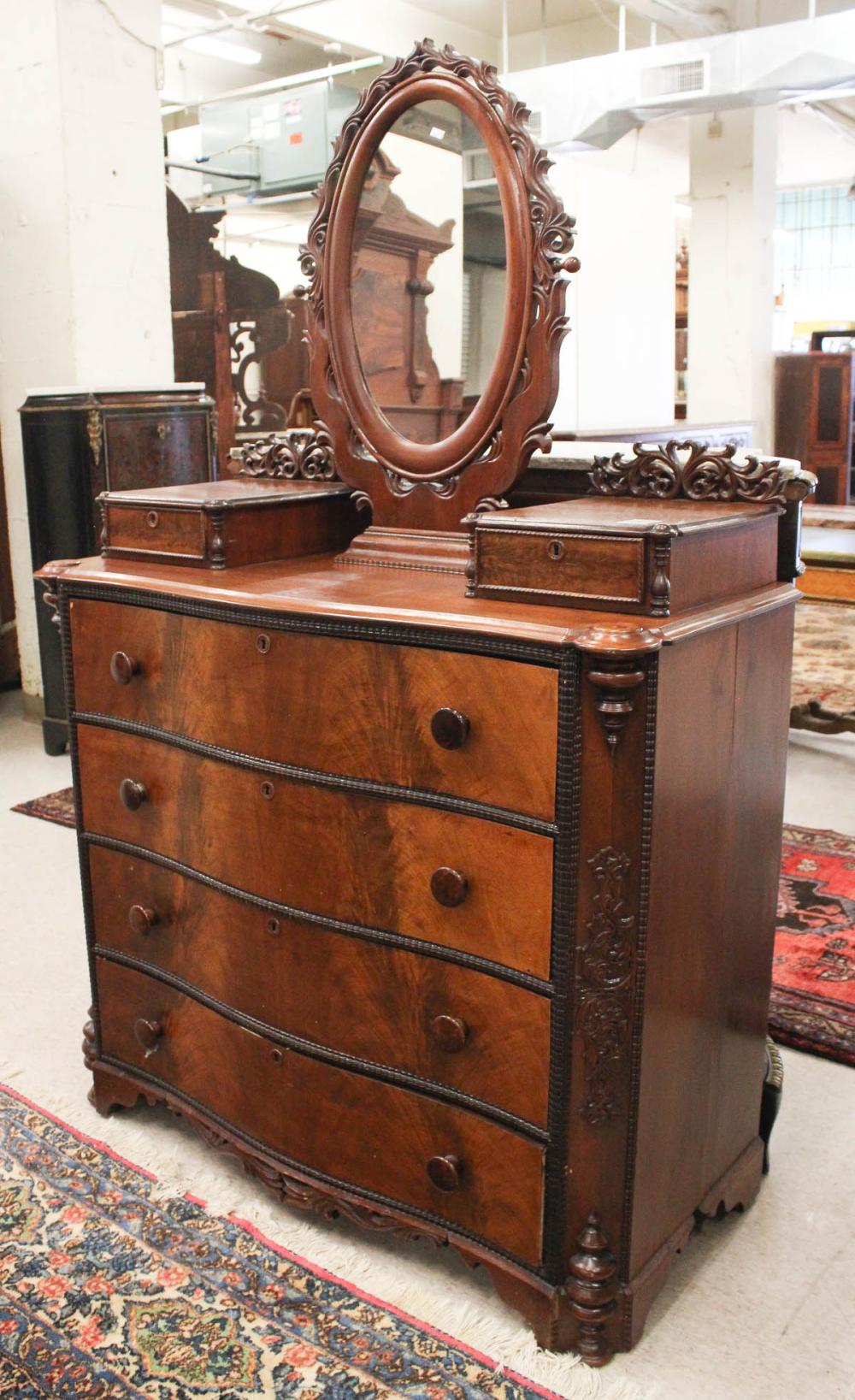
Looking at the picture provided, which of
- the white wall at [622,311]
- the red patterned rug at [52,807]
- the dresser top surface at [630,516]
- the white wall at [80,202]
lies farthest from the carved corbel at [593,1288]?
the white wall at [80,202]

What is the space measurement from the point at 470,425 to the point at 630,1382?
145 cm

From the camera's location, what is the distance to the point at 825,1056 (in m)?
2.72

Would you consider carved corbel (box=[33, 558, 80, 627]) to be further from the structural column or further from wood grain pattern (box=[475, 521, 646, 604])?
the structural column

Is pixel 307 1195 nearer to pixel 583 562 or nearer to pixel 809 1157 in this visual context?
pixel 809 1157

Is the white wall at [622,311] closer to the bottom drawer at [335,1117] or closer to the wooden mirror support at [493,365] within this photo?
the wooden mirror support at [493,365]

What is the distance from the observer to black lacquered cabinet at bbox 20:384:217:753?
4773 mm

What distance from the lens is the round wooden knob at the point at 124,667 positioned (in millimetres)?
2176

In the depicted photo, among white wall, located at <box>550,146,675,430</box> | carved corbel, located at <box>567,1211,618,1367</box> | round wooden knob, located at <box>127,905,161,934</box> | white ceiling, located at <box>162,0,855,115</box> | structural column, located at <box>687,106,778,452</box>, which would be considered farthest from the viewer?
structural column, located at <box>687,106,778,452</box>

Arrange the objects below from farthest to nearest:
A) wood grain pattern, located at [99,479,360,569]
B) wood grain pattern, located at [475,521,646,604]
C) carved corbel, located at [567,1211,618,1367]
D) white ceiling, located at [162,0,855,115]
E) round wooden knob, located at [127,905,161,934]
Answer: white ceiling, located at [162,0,855,115] < round wooden knob, located at [127,905,161,934] < wood grain pattern, located at [99,479,360,569] < carved corbel, located at [567,1211,618,1367] < wood grain pattern, located at [475,521,646,604]

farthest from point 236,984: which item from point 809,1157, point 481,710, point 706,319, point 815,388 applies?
point 815,388

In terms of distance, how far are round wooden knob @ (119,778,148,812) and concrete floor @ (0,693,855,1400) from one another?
0.67 meters

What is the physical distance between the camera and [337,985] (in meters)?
1.99

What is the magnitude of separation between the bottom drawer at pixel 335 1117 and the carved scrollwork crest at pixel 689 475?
3.26ft

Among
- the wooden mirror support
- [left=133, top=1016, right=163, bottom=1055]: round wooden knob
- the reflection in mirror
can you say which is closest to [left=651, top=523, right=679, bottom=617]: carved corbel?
the wooden mirror support
